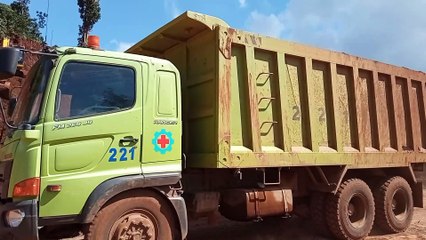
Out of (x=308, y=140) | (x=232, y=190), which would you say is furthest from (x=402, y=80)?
(x=232, y=190)

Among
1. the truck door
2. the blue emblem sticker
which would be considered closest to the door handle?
the truck door

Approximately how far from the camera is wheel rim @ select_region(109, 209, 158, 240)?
460 cm

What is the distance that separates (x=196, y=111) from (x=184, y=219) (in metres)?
1.41

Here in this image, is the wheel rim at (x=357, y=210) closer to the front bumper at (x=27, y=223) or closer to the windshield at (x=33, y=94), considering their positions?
the front bumper at (x=27, y=223)

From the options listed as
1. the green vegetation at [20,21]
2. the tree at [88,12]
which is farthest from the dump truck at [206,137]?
the tree at [88,12]

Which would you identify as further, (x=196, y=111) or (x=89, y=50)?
(x=196, y=111)

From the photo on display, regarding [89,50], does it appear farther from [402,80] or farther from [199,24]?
[402,80]

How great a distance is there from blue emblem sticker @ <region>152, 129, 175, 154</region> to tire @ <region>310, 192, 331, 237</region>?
9.86ft

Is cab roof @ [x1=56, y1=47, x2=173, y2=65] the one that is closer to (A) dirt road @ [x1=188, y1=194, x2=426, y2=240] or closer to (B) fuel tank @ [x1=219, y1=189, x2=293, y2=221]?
(B) fuel tank @ [x1=219, y1=189, x2=293, y2=221]

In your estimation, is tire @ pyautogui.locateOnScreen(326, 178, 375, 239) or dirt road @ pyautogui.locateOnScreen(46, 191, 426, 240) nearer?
tire @ pyautogui.locateOnScreen(326, 178, 375, 239)

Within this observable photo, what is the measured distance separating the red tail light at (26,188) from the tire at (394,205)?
18.5ft

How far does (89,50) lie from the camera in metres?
4.76

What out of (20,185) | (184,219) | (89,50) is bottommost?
(184,219)

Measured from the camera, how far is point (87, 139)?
452 cm
